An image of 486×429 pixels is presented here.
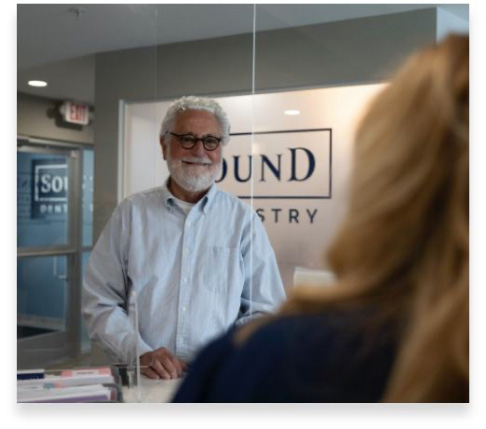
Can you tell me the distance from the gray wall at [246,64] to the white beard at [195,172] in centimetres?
21

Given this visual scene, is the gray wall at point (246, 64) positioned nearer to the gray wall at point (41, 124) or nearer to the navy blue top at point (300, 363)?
the gray wall at point (41, 124)

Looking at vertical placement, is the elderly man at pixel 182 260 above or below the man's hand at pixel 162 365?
above

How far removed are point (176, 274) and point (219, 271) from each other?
0.48ft

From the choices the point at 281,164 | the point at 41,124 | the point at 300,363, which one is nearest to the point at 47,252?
the point at 41,124

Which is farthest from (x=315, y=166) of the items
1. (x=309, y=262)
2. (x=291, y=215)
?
(x=309, y=262)

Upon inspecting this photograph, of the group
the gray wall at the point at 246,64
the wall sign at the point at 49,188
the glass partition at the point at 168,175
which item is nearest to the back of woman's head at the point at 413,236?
the glass partition at the point at 168,175

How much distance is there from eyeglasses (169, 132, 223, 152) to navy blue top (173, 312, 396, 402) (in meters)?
1.37

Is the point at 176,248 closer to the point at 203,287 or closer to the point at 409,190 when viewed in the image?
the point at 203,287

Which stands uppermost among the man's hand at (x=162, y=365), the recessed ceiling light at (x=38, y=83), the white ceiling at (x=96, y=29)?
the white ceiling at (x=96, y=29)

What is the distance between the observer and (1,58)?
2146 mm

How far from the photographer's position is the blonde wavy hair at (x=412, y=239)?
0.88 metres

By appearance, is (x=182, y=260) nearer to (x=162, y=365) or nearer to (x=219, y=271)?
(x=219, y=271)

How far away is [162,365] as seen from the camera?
6.91ft

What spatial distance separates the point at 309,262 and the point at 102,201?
28.9 inches
